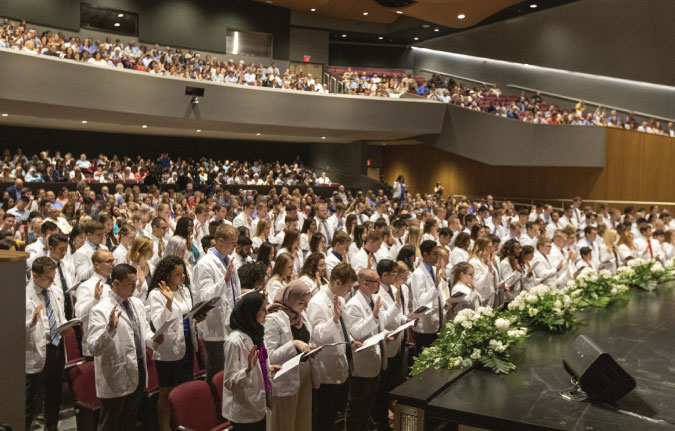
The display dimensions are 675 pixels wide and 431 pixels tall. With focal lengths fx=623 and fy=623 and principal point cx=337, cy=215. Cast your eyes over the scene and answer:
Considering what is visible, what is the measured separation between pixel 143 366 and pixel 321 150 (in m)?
27.1

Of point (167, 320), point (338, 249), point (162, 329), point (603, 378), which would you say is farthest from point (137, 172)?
point (603, 378)

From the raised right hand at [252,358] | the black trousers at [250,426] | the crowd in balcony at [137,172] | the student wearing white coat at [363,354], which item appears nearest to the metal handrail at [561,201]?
the crowd in balcony at [137,172]

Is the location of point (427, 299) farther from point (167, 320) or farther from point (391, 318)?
point (167, 320)

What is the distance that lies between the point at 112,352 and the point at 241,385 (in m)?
1.09

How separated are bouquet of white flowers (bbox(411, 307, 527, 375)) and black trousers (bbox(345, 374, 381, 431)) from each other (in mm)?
A: 897

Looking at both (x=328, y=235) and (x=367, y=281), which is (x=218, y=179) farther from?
(x=367, y=281)

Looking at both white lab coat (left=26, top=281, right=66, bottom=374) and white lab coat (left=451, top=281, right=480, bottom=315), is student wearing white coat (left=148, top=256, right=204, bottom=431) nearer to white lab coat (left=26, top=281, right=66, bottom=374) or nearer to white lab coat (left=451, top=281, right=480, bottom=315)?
white lab coat (left=26, top=281, right=66, bottom=374)

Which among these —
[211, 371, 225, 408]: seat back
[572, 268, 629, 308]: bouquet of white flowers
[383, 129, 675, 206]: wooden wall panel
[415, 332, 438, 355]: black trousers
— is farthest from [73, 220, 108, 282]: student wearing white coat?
[383, 129, 675, 206]: wooden wall panel

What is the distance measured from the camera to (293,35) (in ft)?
97.2

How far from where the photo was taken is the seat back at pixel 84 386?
4.91 m

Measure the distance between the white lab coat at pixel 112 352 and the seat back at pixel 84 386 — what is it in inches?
14.6

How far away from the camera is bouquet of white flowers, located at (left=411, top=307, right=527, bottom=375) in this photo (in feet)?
15.0

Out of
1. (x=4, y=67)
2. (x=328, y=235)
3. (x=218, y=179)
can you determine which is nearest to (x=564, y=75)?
(x=218, y=179)

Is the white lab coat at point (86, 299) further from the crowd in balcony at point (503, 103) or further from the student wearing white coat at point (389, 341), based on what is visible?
Answer: the crowd in balcony at point (503, 103)
